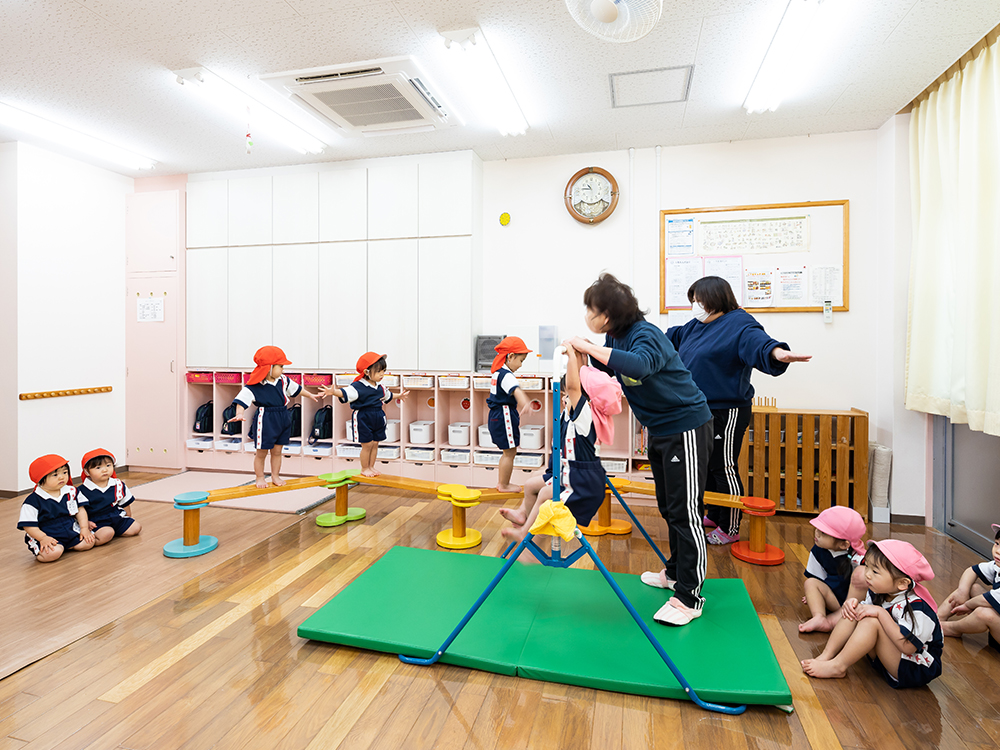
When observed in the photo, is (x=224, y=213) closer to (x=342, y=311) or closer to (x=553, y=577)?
(x=342, y=311)

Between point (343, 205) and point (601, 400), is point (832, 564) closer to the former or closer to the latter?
point (601, 400)

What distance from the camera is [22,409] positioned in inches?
181

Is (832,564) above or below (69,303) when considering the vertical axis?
below

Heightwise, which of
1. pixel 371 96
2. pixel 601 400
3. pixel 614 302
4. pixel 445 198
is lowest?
pixel 601 400

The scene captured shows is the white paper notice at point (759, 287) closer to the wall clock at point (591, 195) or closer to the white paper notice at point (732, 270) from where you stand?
the white paper notice at point (732, 270)

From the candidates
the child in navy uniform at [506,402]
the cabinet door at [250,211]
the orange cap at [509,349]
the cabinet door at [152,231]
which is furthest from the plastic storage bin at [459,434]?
the cabinet door at [152,231]

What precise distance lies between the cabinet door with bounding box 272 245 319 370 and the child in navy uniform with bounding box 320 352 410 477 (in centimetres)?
108

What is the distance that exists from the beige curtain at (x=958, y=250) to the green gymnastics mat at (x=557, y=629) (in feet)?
6.36

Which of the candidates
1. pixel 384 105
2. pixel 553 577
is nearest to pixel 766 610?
pixel 553 577

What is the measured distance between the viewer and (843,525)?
2363mm

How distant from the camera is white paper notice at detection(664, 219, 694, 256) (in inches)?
181

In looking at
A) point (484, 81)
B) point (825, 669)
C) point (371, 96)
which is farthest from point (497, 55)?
point (825, 669)

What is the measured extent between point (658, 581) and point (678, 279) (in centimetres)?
277

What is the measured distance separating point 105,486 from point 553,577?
296 centimetres
